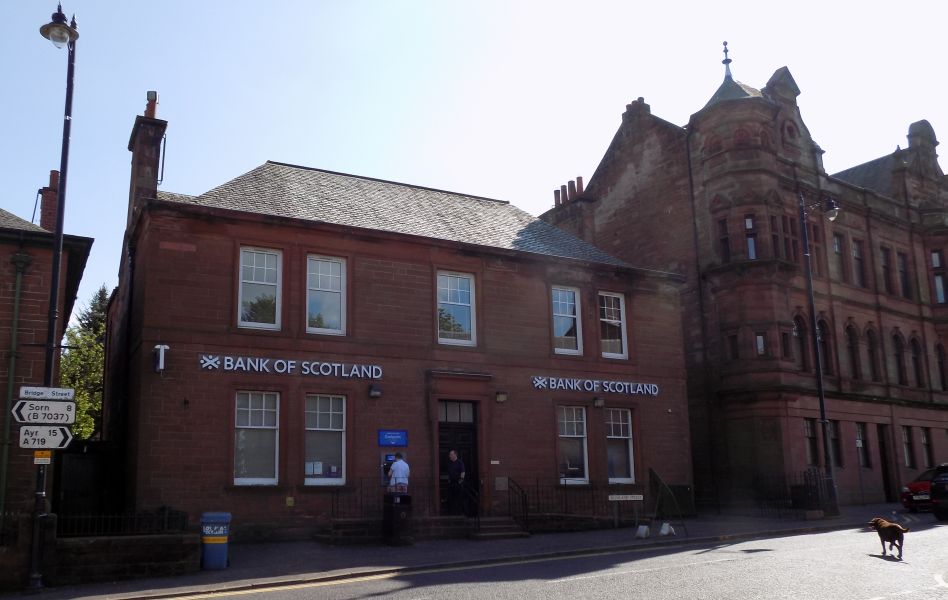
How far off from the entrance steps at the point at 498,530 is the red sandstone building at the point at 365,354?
5.32 feet

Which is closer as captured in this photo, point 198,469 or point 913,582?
Result: point 913,582

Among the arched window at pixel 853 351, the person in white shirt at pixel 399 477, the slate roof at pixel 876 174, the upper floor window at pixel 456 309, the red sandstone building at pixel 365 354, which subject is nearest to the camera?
the person in white shirt at pixel 399 477

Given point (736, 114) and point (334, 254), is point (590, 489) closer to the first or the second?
point (334, 254)

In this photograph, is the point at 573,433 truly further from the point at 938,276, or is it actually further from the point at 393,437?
the point at 938,276

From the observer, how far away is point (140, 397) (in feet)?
63.1

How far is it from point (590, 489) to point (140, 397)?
12254 mm

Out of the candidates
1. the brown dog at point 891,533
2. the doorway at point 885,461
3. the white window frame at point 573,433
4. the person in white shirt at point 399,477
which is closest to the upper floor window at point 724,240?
the doorway at point 885,461

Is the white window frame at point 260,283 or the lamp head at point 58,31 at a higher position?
the lamp head at point 58,31

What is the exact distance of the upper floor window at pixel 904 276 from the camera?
39.0 m

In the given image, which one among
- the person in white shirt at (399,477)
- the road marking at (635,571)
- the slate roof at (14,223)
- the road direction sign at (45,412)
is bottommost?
the road marking at (635,571)

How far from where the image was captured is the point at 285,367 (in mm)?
20875

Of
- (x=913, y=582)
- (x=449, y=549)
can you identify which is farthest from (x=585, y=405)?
(x=913, y=582)

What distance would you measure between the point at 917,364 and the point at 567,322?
21258 mm

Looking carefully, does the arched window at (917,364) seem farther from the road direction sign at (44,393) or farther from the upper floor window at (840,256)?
the road direction sign at (44,393)
